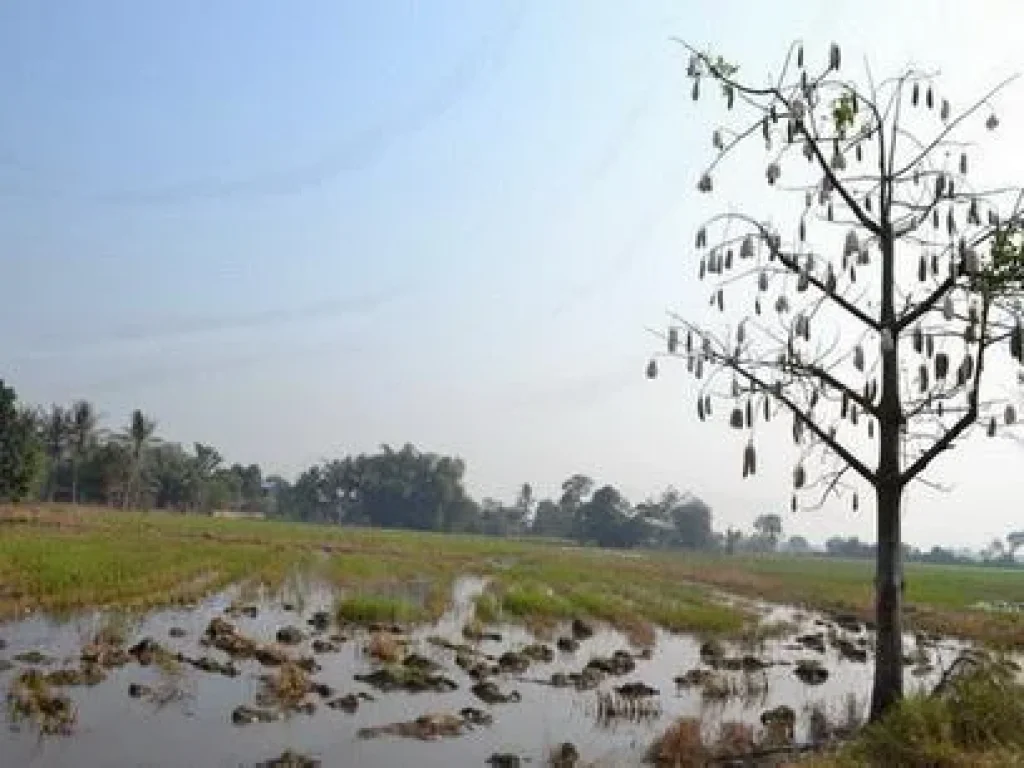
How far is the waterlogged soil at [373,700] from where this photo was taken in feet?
37.5

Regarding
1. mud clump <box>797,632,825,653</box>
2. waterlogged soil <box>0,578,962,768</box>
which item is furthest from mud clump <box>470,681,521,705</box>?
mud clump <box>797,632,825,653</box>

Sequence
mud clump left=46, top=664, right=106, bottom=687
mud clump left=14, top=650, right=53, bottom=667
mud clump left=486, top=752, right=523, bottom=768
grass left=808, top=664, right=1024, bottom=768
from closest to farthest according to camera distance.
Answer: grass left=808, top=664, right=1024, bottom=768 < mud clump left=486, top=752, right=523, bottom=768 < mud clump left=46, top=664, right=106, bottom=687 < mud clump left=14, top=650, right=53, bottom=667

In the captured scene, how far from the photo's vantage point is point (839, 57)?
32.4 feet

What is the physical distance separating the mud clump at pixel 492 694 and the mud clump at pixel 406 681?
0.38m

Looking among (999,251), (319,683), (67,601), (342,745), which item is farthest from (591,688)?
(67,601)

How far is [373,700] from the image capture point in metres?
14.3

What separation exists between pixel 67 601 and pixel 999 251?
1851 centimetres

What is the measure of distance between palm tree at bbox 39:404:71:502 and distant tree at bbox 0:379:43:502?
67.7ft

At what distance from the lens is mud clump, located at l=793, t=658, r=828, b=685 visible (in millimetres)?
20203

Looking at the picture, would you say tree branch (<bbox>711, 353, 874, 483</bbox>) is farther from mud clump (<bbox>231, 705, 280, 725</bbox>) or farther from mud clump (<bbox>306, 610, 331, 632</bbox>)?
mud clump (<bbox>306, 610, 331, 632</bbox>)

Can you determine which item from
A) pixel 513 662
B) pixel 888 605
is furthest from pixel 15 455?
pixel 888 605

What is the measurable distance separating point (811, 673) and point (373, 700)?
998 centimetres

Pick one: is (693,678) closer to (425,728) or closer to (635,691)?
(635,691)

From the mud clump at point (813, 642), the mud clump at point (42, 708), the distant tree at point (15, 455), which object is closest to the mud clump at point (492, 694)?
the mud clump at point (42, 708)
